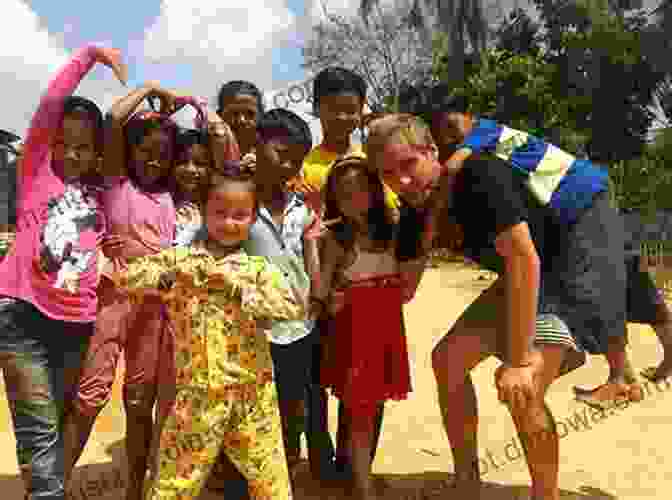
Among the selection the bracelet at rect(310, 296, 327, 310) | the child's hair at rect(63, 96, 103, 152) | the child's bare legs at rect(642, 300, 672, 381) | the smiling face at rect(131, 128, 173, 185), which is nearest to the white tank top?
the bracelet at rect(310, 296, 327, 310)

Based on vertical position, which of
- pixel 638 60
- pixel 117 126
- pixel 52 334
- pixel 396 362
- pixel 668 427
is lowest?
pixel 668 427

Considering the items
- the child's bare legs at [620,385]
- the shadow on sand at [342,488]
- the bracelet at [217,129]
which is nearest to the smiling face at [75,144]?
the bracelet at [217,129]

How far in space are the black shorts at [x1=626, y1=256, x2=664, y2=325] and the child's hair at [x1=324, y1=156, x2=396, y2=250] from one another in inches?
52.2

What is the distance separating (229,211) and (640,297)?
7.18 ft

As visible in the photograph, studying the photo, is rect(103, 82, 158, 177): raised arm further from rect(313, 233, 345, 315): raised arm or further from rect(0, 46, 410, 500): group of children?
rect(313, 233, 345, 315): raised arm

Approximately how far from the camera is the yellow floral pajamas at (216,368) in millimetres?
2297

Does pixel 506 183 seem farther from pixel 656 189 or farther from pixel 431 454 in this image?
pixel 656 189

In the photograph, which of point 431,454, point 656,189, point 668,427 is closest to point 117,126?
point 431,454

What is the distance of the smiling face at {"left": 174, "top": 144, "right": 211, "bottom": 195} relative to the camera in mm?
2879

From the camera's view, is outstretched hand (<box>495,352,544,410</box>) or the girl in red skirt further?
the girl in red skirt

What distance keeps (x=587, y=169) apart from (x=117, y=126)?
6.42 ft

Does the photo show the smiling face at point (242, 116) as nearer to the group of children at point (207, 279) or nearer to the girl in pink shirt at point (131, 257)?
the group of children at point (207, 279)

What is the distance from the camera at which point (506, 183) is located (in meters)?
2.53

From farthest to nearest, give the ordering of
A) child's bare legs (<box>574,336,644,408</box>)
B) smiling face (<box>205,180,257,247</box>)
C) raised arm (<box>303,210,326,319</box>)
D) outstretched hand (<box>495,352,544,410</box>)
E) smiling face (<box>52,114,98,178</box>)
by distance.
Answer: child's bare legs (<box>574,336,644,408</box>)
raised arm (<box>303,210,326,319</box>)
smiling face (<box>52,114,98,178</box>)
outstretched hand (<box>495,352,544,410</box>)
smiling face (<box>205,180,257,247</box>)
